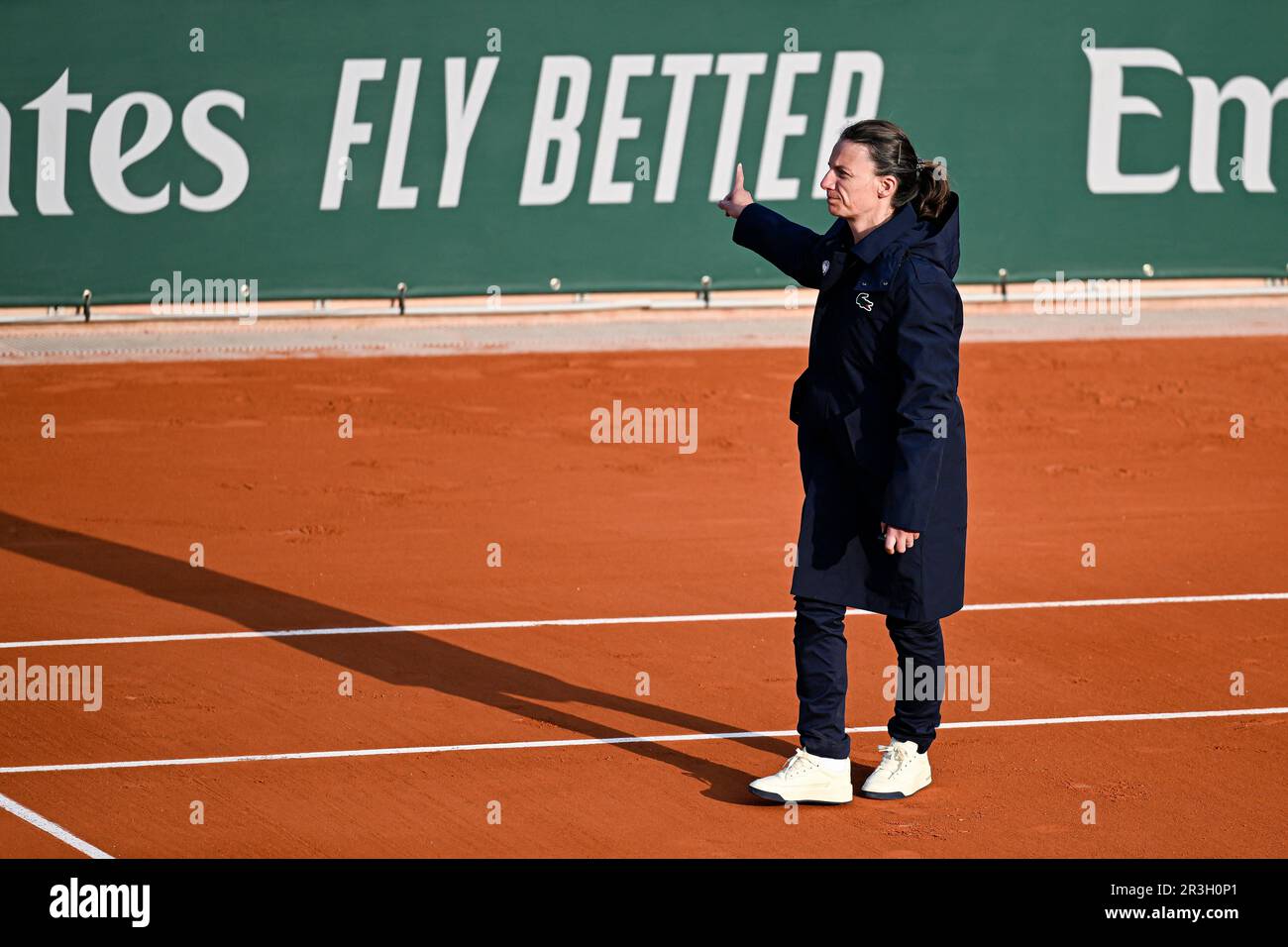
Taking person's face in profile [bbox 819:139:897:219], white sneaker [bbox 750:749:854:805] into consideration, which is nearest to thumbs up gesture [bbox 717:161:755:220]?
person's face in profile [bbox 819:139:897:219]

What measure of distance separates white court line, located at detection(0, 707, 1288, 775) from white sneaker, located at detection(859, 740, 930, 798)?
0.63 m

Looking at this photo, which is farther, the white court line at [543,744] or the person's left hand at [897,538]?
the white court line at [543,744]

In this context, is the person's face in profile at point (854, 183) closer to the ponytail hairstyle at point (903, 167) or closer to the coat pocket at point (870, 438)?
the ponytail hairstyle at point (903, 167)

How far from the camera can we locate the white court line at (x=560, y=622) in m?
8.19

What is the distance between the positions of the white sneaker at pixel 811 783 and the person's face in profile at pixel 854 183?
6.30ft

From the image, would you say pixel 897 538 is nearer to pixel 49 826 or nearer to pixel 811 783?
pixel 811 783

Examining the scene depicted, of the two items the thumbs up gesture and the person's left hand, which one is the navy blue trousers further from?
the thumbs up gesture

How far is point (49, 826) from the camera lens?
234 inches

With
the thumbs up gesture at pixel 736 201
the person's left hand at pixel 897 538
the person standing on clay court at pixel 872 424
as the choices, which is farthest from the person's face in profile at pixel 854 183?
the person's left hand at pixel 897 538

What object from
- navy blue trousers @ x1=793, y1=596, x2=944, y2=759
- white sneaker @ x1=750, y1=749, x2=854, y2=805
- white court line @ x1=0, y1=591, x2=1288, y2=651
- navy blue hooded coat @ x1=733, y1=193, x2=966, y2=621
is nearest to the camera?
navy blue hooded coat @ x1=733, y1=193, x2=966, y2=621

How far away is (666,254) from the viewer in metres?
16.3

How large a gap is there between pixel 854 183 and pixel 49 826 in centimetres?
354

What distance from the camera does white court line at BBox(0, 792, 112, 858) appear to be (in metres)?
5.71
